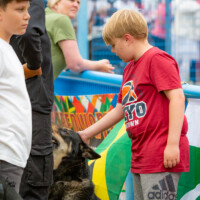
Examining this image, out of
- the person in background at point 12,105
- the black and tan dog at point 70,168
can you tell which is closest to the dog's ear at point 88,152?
the black and tan dog at point 70,168

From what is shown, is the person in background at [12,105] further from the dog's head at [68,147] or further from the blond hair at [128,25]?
the dog's head at [68,147]

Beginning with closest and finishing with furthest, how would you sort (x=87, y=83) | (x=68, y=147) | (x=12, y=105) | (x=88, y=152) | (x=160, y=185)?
(x=12, y=105)
(x=160, y=185)
(x=88, y=152)
(x=68, y=147)
(x=87, y=83)

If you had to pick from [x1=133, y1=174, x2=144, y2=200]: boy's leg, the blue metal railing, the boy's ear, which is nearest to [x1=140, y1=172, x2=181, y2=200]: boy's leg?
[x1=133, y1=174, x2=144, y2=200]: boy's leg

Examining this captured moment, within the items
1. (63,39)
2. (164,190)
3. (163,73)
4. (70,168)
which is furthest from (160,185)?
Answer: (63,39)

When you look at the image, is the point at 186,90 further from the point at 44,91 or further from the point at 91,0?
the point at 91,0

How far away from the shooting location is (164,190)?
2736 millimetres

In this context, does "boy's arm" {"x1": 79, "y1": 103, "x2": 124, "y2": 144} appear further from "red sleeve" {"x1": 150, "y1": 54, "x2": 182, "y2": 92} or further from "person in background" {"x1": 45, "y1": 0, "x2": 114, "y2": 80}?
"person in background" {"x1": 45, "y1": 0, "x2": 114, "y2": 80}

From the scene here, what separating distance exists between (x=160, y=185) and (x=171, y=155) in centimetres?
22

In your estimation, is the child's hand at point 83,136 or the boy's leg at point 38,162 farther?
the child's hand at point 83,136

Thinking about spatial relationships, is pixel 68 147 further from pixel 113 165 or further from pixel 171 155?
pixel 171 155

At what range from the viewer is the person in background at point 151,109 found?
2.66 m

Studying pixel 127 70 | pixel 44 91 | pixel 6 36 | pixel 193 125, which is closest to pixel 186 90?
pixel 193 125

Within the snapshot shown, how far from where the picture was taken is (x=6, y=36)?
226 centimetres

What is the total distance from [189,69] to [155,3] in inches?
66.8
